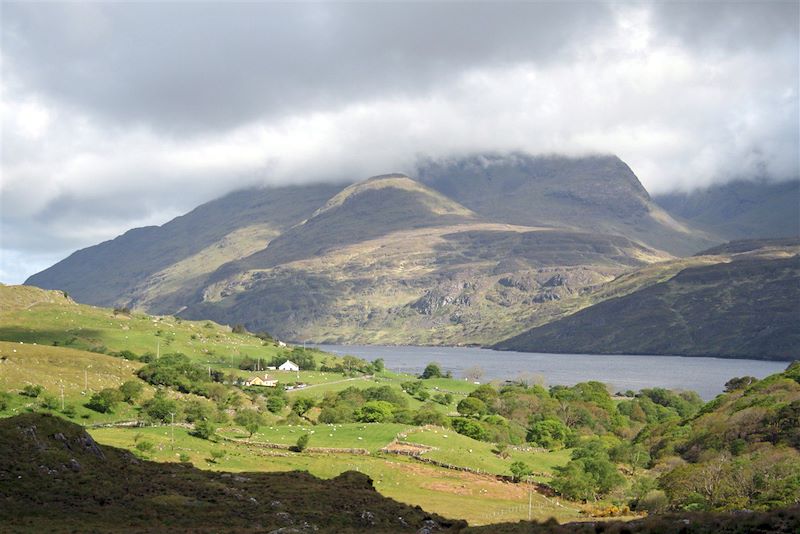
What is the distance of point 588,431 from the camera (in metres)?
172

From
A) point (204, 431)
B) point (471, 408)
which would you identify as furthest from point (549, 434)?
point (204, 431)

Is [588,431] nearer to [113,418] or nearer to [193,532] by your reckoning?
[113,418]

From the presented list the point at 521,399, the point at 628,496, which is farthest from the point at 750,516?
the point at 521,399

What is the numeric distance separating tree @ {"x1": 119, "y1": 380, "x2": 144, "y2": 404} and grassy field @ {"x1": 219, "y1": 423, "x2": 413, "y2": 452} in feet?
62.3

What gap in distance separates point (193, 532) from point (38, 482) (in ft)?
46.0

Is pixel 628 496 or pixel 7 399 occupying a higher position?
pixel 7 399

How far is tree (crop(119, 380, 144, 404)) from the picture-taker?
13676cm

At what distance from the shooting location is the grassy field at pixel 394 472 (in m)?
92.1

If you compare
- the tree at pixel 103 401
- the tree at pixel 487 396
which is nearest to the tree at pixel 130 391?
the tree at pixel 103 401

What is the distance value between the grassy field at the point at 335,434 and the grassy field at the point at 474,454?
4117 millimetres

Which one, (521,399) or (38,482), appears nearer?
(38,482)

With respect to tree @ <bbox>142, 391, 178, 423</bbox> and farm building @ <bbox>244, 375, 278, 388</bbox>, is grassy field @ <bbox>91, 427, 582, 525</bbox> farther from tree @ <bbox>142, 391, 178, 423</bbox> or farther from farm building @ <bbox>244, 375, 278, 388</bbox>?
farm building @ <bbox>244, 375, 278, 388</bbox>

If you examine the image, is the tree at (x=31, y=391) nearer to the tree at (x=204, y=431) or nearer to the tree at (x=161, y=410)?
the tree at (x=161, y=410)

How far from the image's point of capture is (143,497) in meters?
57.9
